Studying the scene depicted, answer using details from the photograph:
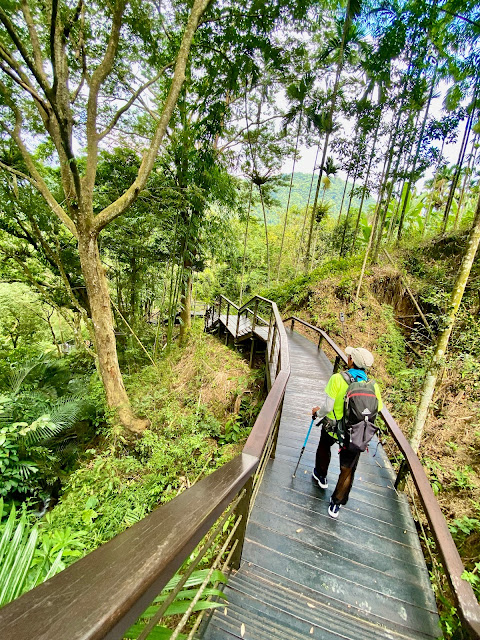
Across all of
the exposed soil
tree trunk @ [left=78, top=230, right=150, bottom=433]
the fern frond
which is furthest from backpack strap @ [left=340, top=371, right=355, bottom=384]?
the fern frond

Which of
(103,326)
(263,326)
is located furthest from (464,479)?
(103,326)

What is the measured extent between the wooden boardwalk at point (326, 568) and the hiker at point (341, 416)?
10.8 inches

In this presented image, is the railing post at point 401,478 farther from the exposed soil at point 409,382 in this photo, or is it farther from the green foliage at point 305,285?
the green foliage at point 305,285

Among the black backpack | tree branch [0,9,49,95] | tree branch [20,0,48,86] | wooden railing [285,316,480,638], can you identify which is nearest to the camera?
wooden railing [285,316,480,638]

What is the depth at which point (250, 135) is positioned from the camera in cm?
914

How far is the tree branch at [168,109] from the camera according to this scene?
400 centimetres

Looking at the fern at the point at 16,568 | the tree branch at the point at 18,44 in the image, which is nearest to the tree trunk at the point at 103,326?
the tree branch at the point at 18,44

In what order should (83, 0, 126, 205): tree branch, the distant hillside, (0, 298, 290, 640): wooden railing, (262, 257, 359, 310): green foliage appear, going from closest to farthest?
1. (0, 298, 290, 640): wooden railing
2. (83, 0, 126, 205): tree branch
3. (262, 257, 359, 310): green foliage
4. the distant hillside

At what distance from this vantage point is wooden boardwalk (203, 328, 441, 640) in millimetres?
1646

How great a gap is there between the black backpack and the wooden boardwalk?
0.83 metres

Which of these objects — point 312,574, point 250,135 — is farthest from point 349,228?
point 312,574

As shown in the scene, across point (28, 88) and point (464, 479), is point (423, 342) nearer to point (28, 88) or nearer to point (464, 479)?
point (464, 479)

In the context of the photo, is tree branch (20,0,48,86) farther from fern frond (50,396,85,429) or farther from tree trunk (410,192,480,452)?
tree trunk (410,192,480,452)

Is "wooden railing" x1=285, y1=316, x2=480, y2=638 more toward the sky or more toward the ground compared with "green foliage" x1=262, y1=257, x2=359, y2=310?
more toward the ground
